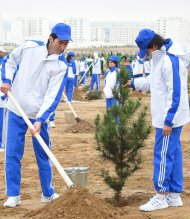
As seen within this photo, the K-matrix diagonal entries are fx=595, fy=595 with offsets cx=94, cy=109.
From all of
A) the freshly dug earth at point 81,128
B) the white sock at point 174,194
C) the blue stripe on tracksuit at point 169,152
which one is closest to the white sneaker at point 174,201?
the white sock at point 174,194

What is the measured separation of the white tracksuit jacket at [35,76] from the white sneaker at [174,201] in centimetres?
150

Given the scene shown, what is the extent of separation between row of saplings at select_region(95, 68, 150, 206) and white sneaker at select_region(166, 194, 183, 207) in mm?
464

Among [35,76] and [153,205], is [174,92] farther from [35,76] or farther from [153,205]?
[35,76]

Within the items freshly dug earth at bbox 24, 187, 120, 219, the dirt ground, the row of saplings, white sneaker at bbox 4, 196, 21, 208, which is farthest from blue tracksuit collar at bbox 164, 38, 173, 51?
white sneaker at bbox 4, 196, 21, 208

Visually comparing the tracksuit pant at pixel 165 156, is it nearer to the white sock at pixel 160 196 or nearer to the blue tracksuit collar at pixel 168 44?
the white sock at pixel 160 196

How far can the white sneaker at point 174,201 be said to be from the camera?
6113mm

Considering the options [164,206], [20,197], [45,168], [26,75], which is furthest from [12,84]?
[164,206]

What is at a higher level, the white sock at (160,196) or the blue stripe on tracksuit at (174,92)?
the blue stripe on tracksuit at (174,92)

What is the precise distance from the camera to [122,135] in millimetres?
6129

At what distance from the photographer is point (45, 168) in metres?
6.31

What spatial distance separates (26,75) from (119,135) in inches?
44.5

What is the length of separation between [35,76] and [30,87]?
0.42ft

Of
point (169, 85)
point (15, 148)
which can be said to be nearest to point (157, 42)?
point (169, 85)

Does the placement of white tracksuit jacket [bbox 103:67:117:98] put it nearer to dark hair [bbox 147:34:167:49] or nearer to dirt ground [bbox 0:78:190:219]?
dirt ground [bbox 0:78:190:219]
